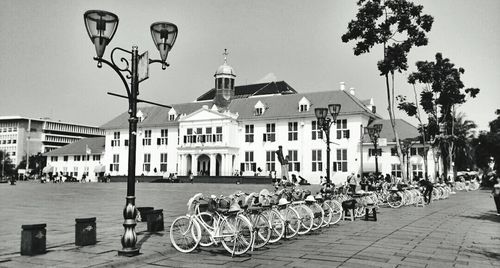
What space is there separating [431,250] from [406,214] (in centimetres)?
839

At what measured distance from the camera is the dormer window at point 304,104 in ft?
186

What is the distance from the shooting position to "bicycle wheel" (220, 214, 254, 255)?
337 inches

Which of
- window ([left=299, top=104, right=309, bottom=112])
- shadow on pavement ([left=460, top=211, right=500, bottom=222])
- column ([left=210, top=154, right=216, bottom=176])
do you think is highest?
window ([left=299, top=104, right=309, bottom=112])

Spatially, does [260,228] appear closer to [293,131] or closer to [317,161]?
[317,161]

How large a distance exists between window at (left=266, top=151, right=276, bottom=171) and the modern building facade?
8677 cm

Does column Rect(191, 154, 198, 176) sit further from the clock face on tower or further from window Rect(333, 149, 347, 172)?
window Rect(333, 149, 347, 172)

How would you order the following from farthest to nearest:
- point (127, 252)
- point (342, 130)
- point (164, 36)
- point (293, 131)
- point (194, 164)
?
point (194, 164)
point (293, 131)
point (342, 130)
point (164, 36)
point (127, 252)

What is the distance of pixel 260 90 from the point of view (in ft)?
245

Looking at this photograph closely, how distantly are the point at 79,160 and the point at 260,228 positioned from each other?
74.0 metres

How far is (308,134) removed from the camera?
55219 millimetres

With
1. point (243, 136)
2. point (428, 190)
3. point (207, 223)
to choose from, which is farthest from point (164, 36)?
point (243, 136)

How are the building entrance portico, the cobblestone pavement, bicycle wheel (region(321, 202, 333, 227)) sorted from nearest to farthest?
the cobblestone pavement → bicycle wheel (region(321, 202, 333, 227)) → the building entrance portico

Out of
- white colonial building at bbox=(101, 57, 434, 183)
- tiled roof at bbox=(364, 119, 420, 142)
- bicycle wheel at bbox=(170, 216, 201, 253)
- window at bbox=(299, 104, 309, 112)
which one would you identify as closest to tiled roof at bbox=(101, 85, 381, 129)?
white colonial building at bbox=(101, 57, 434, 183)

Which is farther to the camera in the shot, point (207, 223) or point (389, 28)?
point (389, 28)
